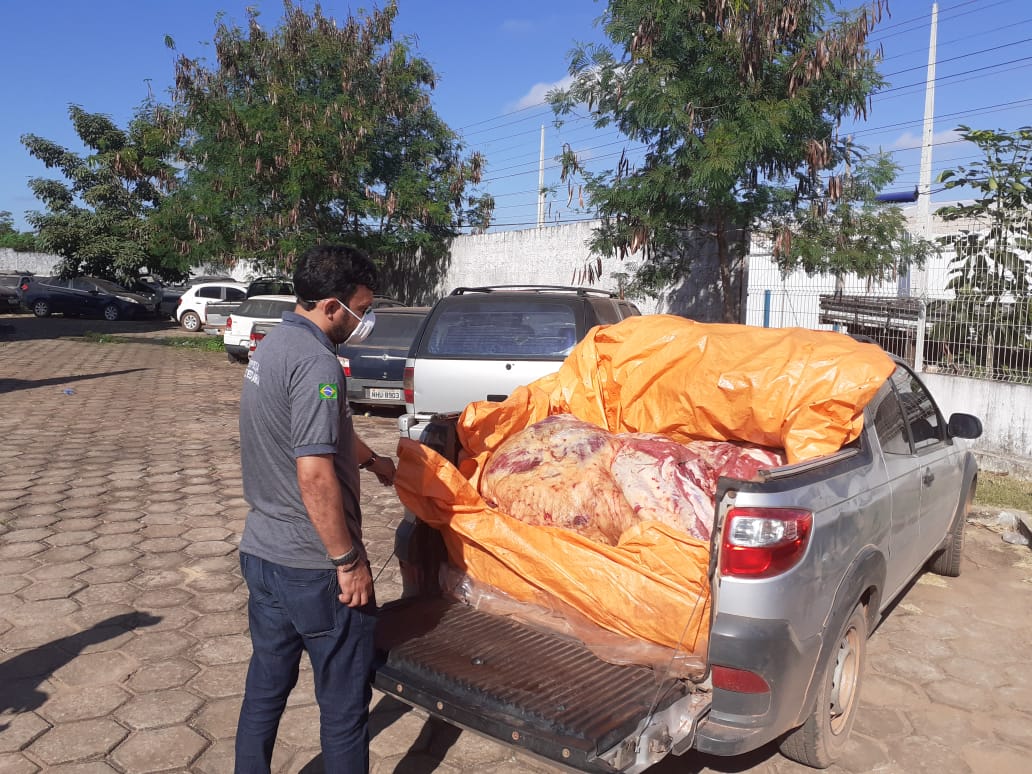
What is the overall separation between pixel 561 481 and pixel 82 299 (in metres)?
30.2

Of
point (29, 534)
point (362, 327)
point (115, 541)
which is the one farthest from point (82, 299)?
point (362, 327)

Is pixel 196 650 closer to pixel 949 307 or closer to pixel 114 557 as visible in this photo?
pixel 114 557

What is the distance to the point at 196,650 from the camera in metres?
4.32

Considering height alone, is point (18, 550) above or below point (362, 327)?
below

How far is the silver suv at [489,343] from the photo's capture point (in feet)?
23.9

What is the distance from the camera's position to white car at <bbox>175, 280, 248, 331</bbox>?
25.8m

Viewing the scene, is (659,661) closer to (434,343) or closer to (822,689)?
(822,689)

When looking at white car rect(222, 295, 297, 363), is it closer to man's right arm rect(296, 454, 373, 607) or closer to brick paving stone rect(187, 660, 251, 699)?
brick paving stone rect(187, 660, 251, 699)

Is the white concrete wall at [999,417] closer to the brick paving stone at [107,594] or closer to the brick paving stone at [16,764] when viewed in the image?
the brick paving stone at [107,594]

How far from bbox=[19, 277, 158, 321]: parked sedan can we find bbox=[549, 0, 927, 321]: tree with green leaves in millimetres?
23711

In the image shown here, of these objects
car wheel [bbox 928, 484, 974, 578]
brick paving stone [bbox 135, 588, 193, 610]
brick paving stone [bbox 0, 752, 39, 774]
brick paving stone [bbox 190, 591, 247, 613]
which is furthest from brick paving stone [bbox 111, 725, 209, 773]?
car wheel [bbox 928, 484, 974, 578]

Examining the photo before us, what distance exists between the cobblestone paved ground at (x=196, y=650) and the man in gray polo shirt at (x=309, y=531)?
2.47 feet

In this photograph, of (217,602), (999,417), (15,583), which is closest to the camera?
(217,602)

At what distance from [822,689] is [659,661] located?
2.08ft
